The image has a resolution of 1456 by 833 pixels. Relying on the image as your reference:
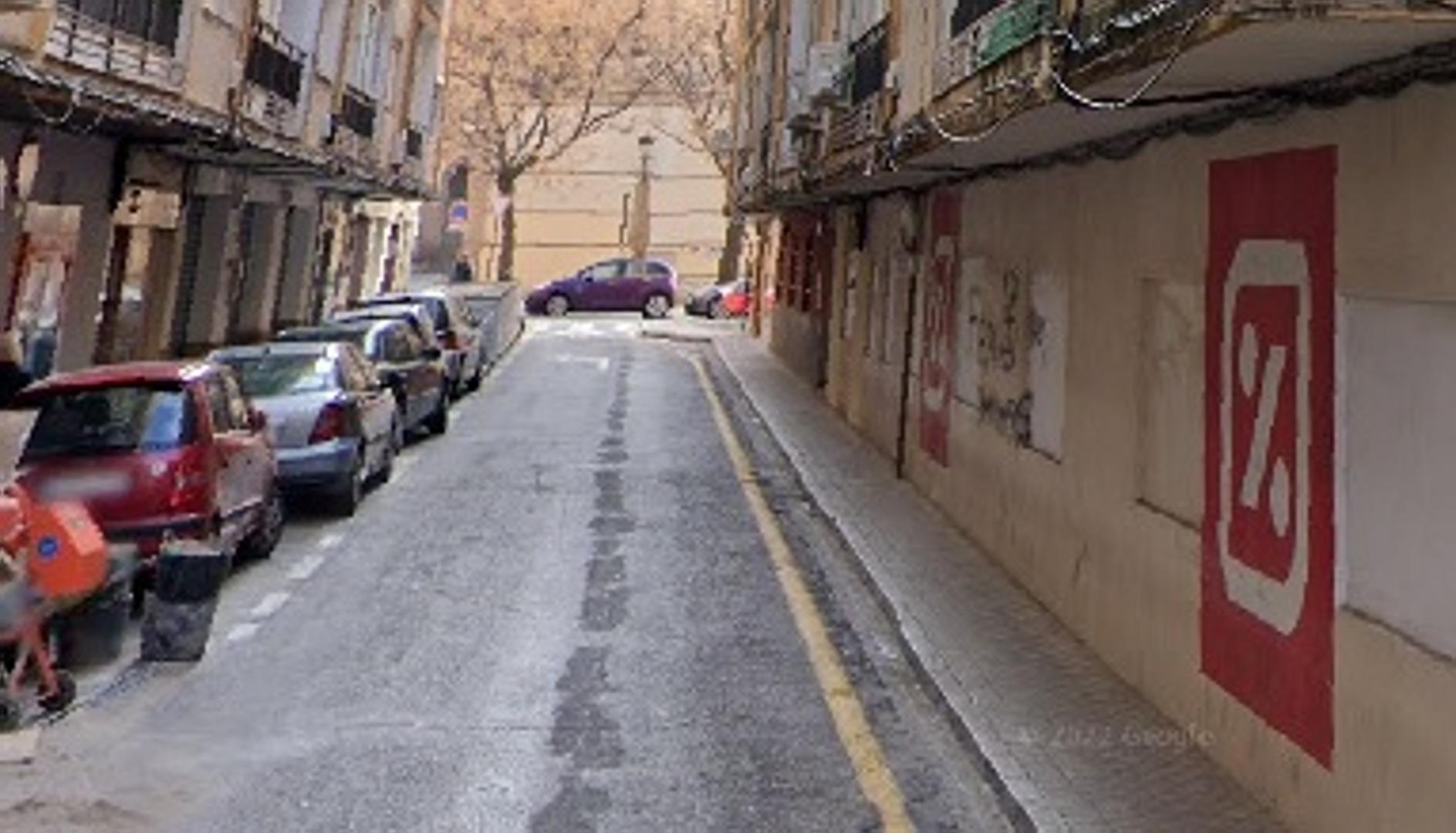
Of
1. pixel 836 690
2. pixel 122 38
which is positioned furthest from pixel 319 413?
pixel 836 690

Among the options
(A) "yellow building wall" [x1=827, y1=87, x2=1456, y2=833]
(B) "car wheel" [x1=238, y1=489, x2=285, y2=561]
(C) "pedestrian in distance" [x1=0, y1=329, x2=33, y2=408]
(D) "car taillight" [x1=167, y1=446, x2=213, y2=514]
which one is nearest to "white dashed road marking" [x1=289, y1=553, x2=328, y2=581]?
(B) "car wheel" [x1=238, y1=489, x2=285, y2=561]

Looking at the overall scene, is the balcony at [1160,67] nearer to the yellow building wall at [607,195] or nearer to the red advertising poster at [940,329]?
the red advertising poster at [940,329]

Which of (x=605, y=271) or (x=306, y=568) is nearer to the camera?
(x=306, y=568)

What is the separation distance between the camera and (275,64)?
21.1 m

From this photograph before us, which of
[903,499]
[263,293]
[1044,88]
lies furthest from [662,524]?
[263,293]

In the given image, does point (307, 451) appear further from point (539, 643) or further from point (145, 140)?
point (145, 140)

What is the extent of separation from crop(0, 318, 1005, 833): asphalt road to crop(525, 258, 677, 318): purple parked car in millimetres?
34867

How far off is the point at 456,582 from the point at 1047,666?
459cm

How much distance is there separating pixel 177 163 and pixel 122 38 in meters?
4.42

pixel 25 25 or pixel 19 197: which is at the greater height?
pixel 25 25

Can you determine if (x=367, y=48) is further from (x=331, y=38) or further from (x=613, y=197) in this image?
(x=613, y=197)

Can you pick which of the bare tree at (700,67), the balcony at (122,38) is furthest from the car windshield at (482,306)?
the bare tree at (700,67)

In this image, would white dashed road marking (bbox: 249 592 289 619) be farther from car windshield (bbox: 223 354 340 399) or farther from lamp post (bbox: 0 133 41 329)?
lamp post (bbox: 0 133 41 329)

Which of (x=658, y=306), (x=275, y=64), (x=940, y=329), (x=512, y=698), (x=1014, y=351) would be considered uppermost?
(x=275, y=64)
